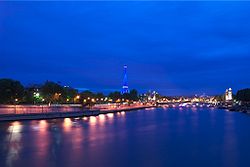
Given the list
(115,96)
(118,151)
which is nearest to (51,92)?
(115,96)

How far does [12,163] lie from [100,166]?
438 cm

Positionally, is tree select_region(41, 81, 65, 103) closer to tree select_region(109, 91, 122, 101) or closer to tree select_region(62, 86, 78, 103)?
tree select_region(62, 86, 78, 103)

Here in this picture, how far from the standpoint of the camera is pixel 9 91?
2630 inches

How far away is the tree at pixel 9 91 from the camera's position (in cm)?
6612

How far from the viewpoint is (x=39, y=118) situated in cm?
5547

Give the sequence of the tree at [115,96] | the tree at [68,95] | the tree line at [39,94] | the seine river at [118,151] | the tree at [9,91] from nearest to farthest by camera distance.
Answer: the seine river at [118,151] → the tree at [9,91] → the tree line at [39,94] → the tree at [68,95] → the tree at [115,96]

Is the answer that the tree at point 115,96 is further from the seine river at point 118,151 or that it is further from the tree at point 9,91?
the seine river at point 118,151

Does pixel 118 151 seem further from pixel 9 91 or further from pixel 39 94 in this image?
pixel 39 94

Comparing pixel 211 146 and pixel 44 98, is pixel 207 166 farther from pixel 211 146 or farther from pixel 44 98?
pixel 44 98

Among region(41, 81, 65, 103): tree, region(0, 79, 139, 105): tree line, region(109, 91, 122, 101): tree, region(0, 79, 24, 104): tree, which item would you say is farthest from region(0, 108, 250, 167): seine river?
region(109, 91, 122, 101): tree

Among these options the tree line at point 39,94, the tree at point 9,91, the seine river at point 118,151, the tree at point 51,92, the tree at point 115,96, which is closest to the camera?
the seine river at point 118,151

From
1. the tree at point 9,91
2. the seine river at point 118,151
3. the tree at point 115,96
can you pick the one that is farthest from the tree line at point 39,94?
the seine river at point 118,151

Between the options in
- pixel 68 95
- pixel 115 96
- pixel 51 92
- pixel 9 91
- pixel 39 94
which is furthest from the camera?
pixel 115 96

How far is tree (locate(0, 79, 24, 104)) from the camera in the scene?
6612cm
